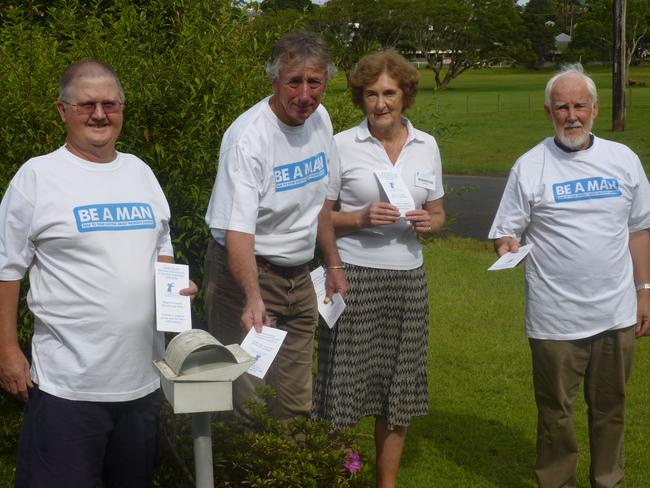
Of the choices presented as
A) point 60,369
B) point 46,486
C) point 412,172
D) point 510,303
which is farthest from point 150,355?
point 510,303

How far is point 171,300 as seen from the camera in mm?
3602

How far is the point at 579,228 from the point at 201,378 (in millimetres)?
2279

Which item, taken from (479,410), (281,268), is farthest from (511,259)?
(479,410)

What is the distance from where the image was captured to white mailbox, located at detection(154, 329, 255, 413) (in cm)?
310

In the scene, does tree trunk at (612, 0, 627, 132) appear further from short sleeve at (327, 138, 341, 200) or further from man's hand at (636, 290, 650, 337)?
short sleeve at (327, 138, 341, 200)

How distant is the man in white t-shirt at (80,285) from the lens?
3.47 metres

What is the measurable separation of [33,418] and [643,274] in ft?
9.65

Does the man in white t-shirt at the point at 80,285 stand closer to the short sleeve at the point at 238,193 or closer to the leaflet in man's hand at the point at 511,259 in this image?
the short sleeve at the point at 238,193

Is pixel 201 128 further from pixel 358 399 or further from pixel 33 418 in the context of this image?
pixel 33 418

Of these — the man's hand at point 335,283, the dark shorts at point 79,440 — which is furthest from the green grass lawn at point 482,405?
the dark shorts at point 79,440

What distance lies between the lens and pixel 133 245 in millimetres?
3570

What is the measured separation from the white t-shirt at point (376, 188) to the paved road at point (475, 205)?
7.26 m

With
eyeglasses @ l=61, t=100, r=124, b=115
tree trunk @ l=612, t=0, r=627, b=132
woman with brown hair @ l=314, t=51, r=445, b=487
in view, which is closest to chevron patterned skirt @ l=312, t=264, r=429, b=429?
woman with brown hair @ l=314, t=51, r=445, b=487

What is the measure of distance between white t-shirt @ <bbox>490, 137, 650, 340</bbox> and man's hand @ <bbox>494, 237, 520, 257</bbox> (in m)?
0.03
